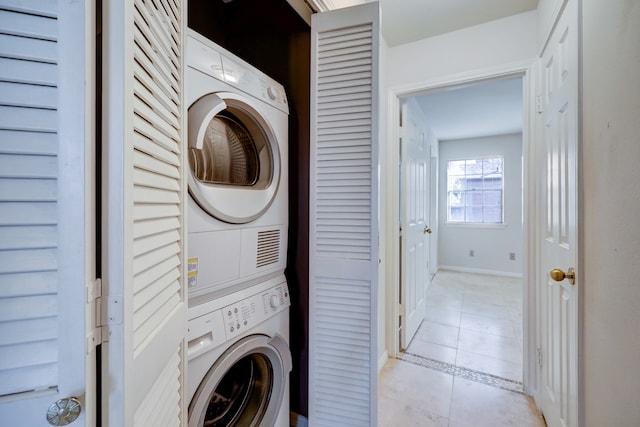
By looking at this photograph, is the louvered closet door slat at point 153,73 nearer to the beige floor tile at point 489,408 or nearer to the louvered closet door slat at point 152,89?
the louvered closet door slat at point 152,89

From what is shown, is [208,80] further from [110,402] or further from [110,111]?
[110,402]

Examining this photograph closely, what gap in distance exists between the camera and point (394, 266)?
2.08m

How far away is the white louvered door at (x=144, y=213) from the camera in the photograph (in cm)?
43

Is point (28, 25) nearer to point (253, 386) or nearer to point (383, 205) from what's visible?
point (253, 386)

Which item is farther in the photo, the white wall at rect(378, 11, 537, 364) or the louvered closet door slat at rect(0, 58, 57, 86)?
the white wall at rect(378, 11, 537, 364)

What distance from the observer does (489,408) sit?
5.32 feet

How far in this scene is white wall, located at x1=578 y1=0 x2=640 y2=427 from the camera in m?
0.68

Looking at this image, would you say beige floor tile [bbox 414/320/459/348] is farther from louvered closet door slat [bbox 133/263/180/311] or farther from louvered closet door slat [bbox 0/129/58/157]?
louvered closet door slat [bbox 0/129/58/157]

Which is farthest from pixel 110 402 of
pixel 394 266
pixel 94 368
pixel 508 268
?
pixel 508 268

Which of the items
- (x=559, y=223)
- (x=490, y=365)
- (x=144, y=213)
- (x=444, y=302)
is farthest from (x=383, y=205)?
(x=444, y=302)

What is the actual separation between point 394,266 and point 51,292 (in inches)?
77.1

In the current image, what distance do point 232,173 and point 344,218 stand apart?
51 centimetres

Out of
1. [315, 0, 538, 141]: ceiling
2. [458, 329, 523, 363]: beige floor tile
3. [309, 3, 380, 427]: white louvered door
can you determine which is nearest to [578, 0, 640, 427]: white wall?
[309, 3, 380, 427]: white louvered door

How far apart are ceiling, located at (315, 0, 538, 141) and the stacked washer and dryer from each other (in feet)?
2.11
